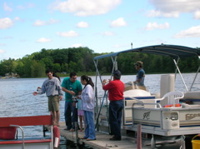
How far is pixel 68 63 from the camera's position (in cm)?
10544

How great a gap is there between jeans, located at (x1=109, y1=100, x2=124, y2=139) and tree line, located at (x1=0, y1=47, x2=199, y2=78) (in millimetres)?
1867

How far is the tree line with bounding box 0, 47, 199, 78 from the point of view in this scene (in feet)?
38.8

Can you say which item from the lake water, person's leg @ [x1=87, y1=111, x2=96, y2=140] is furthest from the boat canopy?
the lake water

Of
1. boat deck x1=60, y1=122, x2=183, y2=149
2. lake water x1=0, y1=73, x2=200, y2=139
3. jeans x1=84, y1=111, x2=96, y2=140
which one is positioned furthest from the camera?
lake water x1=0, y1=73, x2=200, y2=139

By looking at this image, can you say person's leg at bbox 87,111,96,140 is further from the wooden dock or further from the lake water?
the lake water

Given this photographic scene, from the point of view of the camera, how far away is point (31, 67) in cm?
11381

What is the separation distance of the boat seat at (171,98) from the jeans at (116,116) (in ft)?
3.23

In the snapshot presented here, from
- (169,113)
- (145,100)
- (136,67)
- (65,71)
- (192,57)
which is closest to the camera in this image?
(169,113)

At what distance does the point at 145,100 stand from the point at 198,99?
4.32 ft

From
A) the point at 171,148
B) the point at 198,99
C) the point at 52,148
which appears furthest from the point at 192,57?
the point at 52,148

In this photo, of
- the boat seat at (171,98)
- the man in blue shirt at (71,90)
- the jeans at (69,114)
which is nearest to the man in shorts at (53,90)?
the man in blue shirt at (71,90)

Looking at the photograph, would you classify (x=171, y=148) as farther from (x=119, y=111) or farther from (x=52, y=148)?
(x=52, y=148)

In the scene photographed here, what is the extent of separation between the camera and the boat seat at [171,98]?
939cm

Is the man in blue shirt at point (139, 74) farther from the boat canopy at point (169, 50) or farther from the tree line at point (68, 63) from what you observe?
the tree line at point (68, 63)
